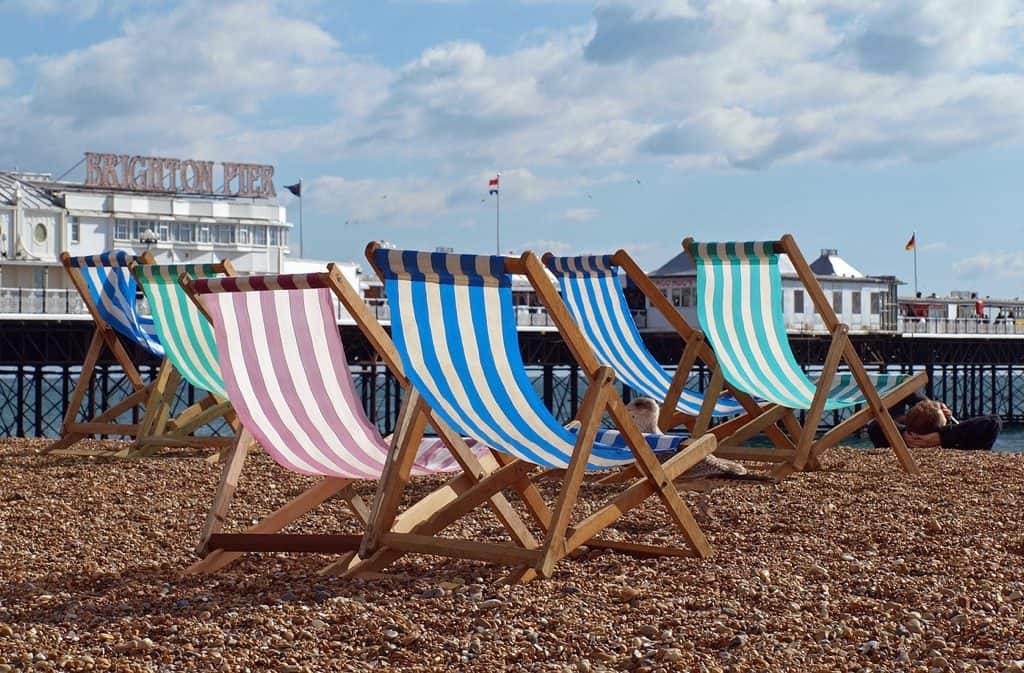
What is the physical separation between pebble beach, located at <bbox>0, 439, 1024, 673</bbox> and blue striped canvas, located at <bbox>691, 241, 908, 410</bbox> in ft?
4.41

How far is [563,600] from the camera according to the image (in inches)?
143

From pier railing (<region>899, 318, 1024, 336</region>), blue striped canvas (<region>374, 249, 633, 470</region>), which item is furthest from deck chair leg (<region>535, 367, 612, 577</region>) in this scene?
pier railing (<region>899, 318, 1024, 336</region>)

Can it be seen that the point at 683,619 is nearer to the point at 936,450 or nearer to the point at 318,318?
the point at 318,318

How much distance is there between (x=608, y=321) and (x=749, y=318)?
0.75m

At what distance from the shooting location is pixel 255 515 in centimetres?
556

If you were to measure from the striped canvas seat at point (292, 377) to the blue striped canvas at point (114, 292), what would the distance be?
4.37 metres

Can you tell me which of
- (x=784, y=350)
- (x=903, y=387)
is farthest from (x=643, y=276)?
(x=903, y=387)

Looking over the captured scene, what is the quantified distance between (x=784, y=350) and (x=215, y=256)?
4991 cm

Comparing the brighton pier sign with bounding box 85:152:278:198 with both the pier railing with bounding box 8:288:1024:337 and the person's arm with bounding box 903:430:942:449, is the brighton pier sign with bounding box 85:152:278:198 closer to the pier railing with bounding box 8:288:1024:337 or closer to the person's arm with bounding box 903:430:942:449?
the pier railing with bounding box 8:288:1024:337

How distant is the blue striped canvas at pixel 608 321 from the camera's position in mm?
7160

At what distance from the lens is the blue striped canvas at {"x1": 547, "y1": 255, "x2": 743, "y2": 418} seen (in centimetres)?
716

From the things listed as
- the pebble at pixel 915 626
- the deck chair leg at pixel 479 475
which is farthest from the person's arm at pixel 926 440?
the pebble at pixel 915 626

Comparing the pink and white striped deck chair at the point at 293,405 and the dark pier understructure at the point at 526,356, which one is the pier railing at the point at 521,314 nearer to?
the dark pier understructure at the point at 526,356

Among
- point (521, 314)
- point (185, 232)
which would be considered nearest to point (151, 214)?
point (185, 232)
